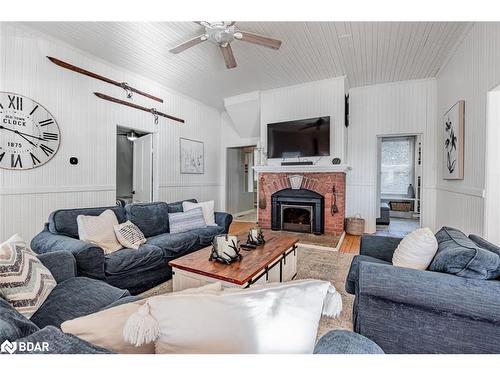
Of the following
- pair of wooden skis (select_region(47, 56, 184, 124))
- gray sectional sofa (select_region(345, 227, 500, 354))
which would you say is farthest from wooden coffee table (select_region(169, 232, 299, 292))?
pair of wooden skis (select_region(47, 56, 184, 124))

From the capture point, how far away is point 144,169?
4.38 metres

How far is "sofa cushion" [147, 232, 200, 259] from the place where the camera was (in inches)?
95.3

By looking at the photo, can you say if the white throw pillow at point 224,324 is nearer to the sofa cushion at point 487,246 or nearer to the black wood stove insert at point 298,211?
the sofa cushion at point 487,246

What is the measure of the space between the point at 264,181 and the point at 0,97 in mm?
3932

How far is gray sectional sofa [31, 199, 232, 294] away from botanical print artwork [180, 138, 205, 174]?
2184mm

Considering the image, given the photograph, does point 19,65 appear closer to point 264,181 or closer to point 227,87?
point 227,87

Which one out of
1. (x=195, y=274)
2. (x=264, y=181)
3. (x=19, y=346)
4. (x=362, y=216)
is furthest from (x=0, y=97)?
(x=362, y=216)

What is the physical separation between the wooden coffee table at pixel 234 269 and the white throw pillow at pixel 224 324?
88cm

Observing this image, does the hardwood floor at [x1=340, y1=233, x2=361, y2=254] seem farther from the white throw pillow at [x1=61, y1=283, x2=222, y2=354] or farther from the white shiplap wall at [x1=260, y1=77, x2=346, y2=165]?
the white throw pillow at [x1=61, y1=283, x2=222, y2=354]

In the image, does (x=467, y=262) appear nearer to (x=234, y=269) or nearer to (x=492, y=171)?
(x=234, y=269)

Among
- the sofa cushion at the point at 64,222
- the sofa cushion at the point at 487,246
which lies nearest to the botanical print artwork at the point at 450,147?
the sofa cushion at the point at 487,246

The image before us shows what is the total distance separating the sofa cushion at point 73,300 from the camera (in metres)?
1.12
